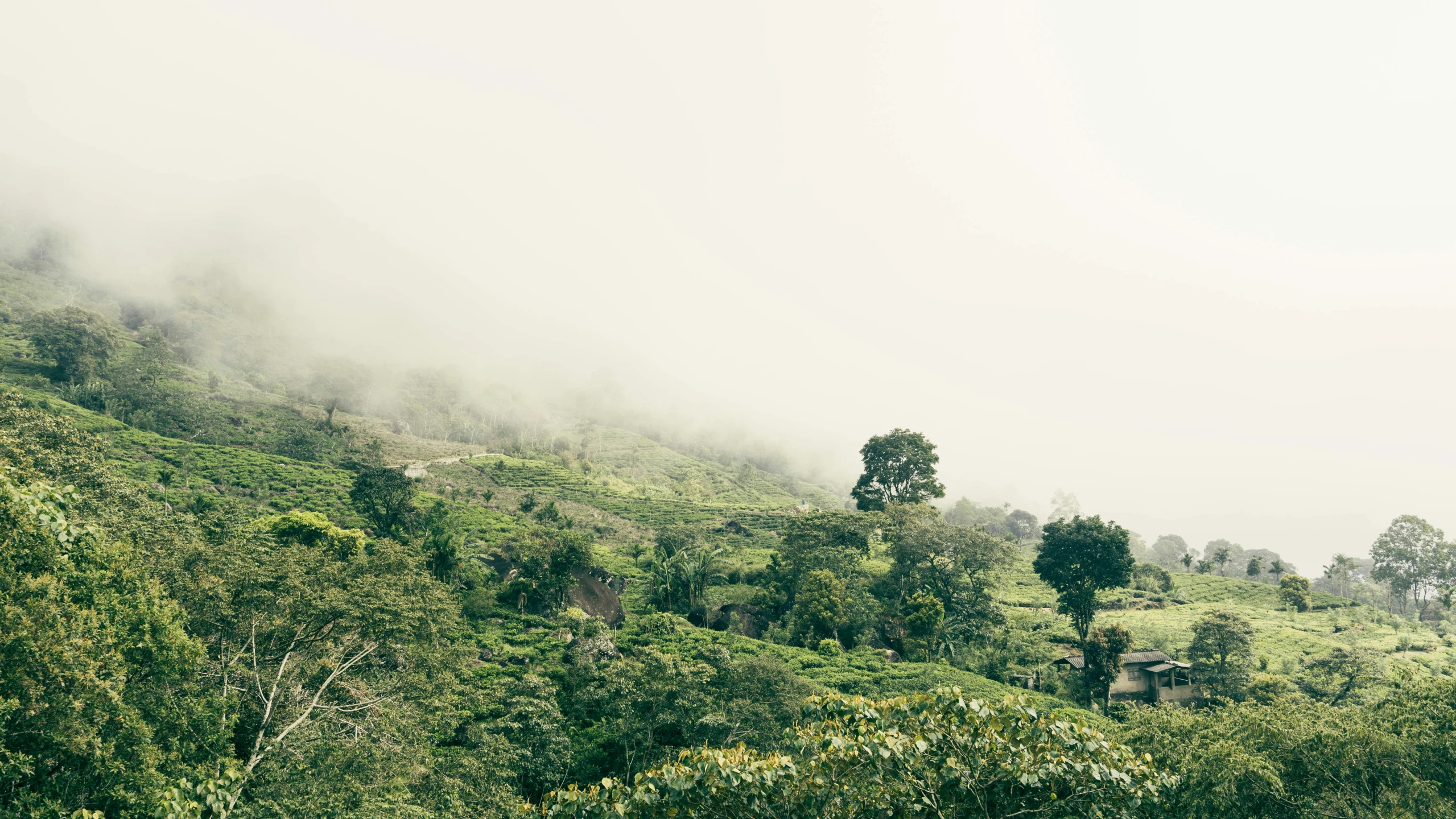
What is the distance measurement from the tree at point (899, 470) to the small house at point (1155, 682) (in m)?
24.4

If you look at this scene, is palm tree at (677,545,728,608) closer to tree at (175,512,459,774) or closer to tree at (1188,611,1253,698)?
tree at (175,512,459,774)

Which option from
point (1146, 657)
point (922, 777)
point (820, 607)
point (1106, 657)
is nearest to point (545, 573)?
point (820, 607)

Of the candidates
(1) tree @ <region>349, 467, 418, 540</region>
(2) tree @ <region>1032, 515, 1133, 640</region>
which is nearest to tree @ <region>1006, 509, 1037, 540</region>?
(2) tree @ <region>1032, 515, 1133, 640</region>

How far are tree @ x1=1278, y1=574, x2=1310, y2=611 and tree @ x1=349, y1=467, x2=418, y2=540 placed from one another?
247 feet

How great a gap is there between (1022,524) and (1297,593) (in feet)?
181

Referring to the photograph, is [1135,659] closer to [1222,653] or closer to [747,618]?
[1222,653]

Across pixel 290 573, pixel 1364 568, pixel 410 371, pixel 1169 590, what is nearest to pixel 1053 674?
pixel 1169 590

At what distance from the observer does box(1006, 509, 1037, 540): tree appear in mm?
108688

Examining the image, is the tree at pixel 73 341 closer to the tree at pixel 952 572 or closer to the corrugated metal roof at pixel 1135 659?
the tree at pixel 952 572

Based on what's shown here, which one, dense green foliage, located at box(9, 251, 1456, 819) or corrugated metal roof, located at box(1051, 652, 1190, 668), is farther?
corrugated metal roof, located at box(1051, 652, 1190, 668)

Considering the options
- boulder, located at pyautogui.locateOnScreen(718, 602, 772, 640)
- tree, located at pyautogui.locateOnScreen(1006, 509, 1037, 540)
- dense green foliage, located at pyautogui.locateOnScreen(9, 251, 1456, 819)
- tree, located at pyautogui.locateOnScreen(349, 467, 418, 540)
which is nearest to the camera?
dense green foliage, located at pyautogui.locateOnScreen(9, 251, 1456, 819)

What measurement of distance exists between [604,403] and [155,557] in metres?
108

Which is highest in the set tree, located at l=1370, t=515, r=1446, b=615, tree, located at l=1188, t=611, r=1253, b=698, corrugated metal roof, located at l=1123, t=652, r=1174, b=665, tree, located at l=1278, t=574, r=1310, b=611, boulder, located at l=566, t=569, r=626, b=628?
tree, located at l=1370, t=515, r=1446, b=615

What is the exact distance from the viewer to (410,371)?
368ft
